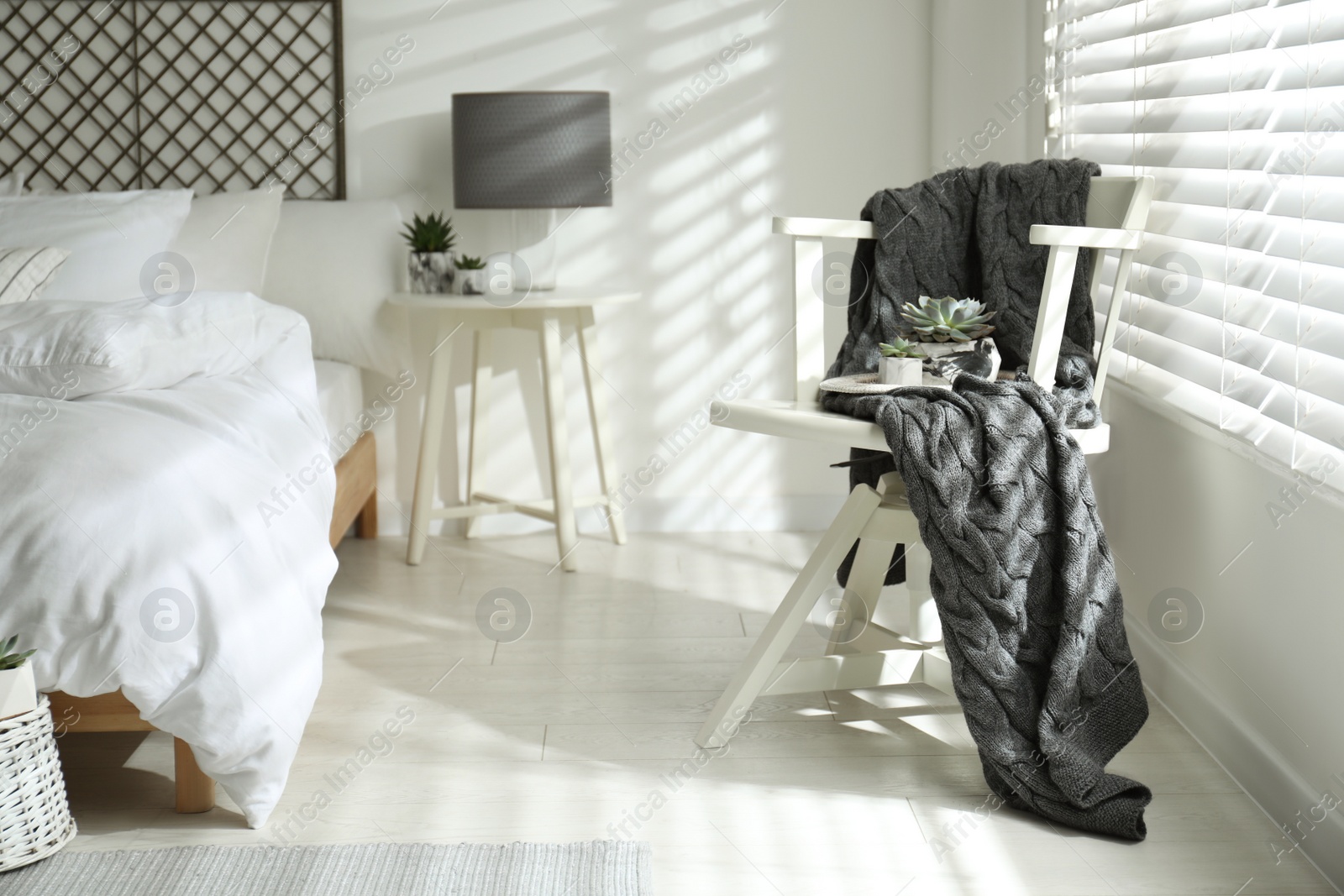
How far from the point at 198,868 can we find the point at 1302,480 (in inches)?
60.9

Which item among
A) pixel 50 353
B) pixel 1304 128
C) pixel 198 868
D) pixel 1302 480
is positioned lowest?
pixel 198 868

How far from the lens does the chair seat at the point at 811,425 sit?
1.77 metres

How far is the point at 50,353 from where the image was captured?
5.83 feet

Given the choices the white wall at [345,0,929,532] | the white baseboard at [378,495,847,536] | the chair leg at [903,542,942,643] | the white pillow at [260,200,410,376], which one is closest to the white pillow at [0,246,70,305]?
the white pillow at [260,200,410,376]

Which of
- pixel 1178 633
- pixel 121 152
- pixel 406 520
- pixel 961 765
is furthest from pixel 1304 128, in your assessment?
pixel 121 152

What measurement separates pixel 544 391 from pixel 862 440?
4.37ft

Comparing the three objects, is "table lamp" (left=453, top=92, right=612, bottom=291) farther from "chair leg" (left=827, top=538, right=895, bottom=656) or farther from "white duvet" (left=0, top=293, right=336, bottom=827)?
"chair leg" (left=827, top=538, right=895, bottom=656)

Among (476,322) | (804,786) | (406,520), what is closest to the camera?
(804,786)

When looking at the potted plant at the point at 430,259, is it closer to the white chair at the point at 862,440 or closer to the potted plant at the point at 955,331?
the white chair at the point at 862,440

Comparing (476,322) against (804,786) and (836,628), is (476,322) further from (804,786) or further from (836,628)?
(804,786)

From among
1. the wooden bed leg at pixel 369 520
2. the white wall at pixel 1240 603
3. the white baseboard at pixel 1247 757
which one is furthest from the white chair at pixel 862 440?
the wooden bed leg at pixel 369 520

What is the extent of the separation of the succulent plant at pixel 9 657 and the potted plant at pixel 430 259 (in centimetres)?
166

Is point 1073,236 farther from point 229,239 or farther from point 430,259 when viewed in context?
point 229,239

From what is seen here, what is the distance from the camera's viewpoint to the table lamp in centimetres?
278
